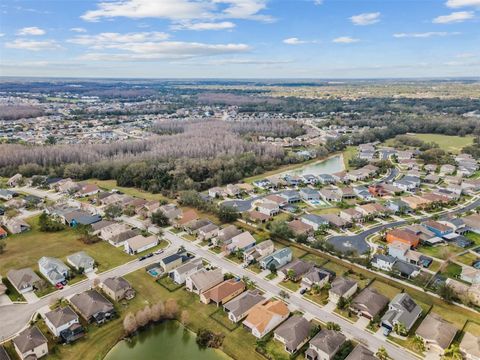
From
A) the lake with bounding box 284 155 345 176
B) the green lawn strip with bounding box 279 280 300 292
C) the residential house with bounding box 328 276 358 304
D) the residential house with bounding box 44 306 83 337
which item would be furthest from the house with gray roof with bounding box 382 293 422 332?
the lake with bounding box 284 155 345 176

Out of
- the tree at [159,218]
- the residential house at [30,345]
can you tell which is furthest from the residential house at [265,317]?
the tree at [159,218]

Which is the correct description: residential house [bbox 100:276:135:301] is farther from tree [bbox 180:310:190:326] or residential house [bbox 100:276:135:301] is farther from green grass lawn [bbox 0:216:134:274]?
tree [bbox 180:310:190:326]

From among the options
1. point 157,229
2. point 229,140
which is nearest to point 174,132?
point 229,140

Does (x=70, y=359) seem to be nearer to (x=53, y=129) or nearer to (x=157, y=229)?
(x=157, y=229)

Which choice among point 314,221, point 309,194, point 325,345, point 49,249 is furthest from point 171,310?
point 309,194

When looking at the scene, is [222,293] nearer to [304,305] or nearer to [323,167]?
[304,305]
